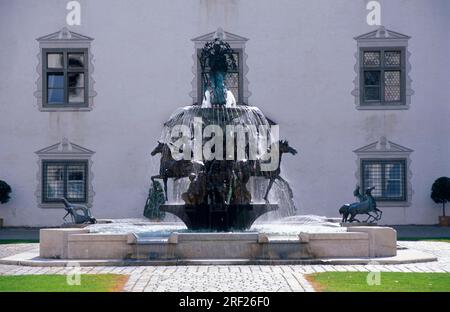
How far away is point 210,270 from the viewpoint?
43.8ft

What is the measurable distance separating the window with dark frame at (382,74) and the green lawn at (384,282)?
53.6ft

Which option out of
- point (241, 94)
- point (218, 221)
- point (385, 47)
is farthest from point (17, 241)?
point (385, 47)

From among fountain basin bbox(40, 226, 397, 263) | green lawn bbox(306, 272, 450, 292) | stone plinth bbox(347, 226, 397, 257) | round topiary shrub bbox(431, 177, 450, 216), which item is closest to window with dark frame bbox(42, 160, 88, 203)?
round topiary shrub bbox(431, 177, 450, 216)

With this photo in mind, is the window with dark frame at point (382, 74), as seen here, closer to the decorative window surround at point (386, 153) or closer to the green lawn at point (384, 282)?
the decorative window surround at point (386, 153)

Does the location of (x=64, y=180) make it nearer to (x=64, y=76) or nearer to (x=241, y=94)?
(x=64, y=76)

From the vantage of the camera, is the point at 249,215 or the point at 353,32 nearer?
the point at 249,215

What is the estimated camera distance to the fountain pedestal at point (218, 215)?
1630 centimetres

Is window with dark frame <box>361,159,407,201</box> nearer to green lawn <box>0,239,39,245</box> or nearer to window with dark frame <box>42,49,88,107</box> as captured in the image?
window with dark frame <box>42,49,88,107</box>

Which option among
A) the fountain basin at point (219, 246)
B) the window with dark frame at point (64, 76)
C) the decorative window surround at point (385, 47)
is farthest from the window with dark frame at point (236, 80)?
the fountain basin at point (219, 246)

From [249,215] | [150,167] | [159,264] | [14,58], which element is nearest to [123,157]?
[150,167]

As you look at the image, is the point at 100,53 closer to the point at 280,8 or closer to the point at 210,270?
the point at 280,8

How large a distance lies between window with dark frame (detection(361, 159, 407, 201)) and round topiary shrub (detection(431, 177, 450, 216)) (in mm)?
1082

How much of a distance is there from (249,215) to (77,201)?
1327 centimetres

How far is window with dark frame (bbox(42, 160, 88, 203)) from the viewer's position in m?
28.7
